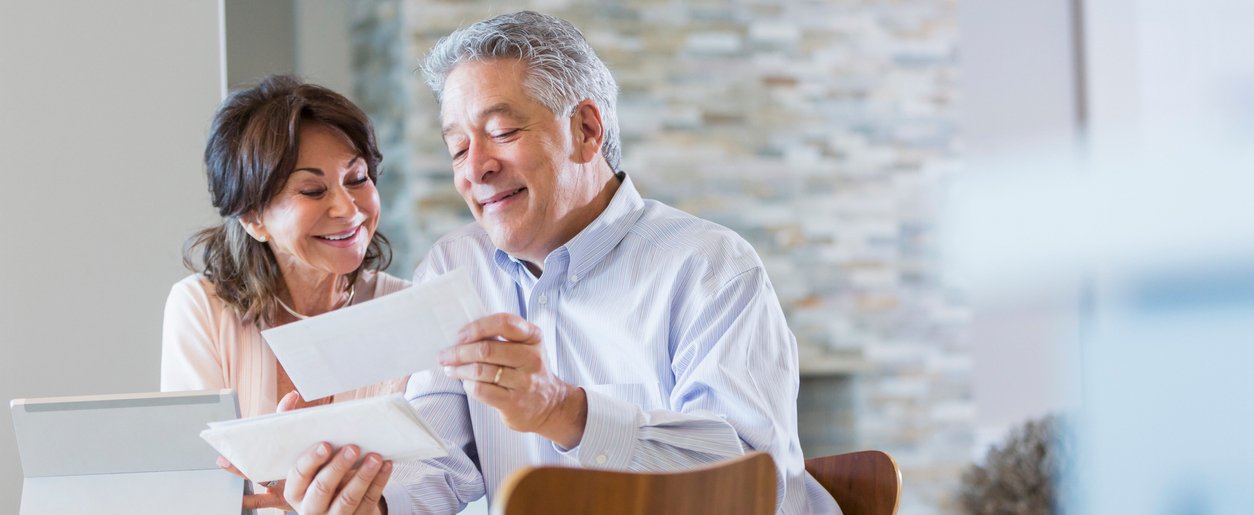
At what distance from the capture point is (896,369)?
4453 millimetres

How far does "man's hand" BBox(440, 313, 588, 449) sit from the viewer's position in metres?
1.10

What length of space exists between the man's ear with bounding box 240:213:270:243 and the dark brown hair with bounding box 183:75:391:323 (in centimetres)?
2

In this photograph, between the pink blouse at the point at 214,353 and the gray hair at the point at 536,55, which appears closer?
the gray hair at the point at 536,55

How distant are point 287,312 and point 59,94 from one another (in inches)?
24.3

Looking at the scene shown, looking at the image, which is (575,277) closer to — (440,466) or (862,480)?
(440,466)

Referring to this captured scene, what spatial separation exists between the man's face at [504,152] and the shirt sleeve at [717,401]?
0.87 ft

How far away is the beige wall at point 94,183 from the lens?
6.70 ft

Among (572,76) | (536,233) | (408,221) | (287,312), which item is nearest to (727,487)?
(536,233)

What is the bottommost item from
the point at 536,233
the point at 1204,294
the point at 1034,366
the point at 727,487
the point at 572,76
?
the point at 1034,366

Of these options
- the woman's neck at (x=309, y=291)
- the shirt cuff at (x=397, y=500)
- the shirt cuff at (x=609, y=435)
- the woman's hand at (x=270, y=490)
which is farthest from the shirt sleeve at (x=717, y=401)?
the woman's neck at (x=309, y=291)

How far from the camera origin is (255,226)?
193cm

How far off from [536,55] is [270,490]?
0.71m

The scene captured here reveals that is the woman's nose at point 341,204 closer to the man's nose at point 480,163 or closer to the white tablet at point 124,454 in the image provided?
the man's nose at point 480,163

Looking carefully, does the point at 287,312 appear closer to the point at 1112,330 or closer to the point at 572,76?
the point at 572,76
